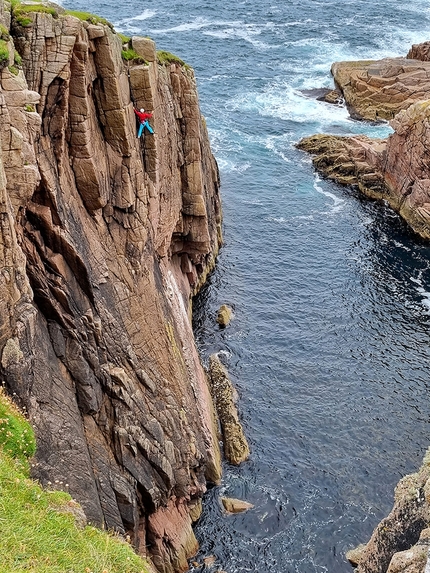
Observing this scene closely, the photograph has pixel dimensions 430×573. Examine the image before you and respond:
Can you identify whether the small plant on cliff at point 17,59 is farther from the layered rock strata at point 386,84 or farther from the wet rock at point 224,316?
the layered rock strata at point 386,84

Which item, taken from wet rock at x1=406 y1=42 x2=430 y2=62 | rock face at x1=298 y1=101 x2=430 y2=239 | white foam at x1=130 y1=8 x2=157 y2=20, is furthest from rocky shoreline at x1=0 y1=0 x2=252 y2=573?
white foam at x1=130 y1=8 x2=157 y2=20

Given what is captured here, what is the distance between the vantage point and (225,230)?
257 ft

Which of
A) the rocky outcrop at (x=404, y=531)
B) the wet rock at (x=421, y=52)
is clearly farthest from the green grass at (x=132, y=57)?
the wet rock at (x=421, y=52)

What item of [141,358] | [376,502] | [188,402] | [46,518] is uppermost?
[46,518]

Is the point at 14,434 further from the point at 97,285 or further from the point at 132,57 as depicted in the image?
the point at 132,57

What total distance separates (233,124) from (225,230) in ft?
108

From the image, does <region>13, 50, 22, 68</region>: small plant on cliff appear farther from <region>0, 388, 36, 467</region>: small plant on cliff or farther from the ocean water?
the ocean water

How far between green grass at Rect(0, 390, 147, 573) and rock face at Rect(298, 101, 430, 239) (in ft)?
213

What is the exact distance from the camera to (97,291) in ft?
109

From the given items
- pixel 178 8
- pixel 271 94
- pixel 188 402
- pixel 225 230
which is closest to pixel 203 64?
pixel 271 94

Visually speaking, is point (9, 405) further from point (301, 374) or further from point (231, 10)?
point (231, 10)

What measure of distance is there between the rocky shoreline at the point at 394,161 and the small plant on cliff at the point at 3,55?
23.0 meters

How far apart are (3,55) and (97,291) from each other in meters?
12.6

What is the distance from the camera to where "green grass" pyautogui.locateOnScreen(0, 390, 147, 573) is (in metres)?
17.9
